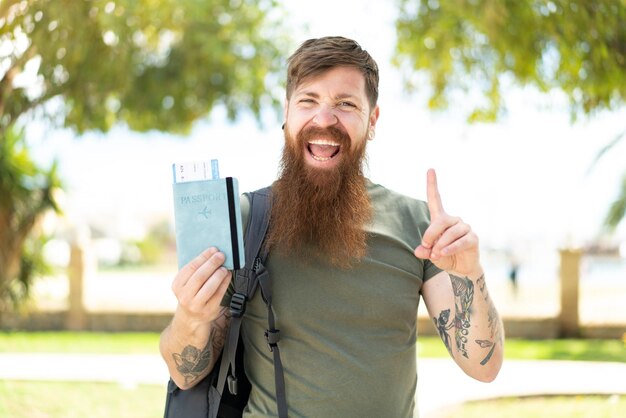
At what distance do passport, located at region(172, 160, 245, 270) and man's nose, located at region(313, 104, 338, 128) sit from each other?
37cm

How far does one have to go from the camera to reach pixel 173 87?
483 inches

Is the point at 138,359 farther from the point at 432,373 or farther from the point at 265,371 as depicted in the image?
the point at 265,371

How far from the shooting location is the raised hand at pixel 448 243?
7.41 feet

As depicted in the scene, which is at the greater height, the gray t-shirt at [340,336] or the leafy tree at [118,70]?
the leafy tree at [118,70]

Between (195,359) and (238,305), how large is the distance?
10.4 inches

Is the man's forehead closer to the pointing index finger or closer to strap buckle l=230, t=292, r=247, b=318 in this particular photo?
the pointing index finger

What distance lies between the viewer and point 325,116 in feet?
8.57

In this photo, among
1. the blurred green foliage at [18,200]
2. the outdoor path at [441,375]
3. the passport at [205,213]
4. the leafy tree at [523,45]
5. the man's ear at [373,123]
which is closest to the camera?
the passport at [205,213]

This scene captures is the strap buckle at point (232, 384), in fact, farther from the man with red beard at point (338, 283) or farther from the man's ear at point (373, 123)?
the man's ear at point (373, 123)

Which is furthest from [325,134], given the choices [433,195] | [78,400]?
[78,400]

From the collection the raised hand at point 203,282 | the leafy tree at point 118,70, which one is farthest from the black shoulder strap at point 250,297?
the leafy tree at point 118,70

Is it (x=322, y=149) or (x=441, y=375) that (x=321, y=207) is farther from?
(x=441, y=375)

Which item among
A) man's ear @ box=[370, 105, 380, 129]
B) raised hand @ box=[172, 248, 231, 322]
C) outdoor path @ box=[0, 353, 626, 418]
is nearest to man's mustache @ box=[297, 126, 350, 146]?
man's ear @ box=[370, 105, 380, 129]

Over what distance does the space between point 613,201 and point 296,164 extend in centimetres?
2158
